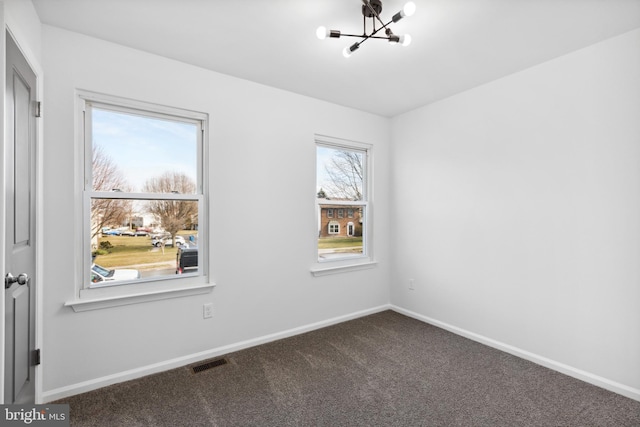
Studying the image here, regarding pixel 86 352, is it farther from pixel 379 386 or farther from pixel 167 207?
pixel 379 386

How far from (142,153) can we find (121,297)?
3.66 ft

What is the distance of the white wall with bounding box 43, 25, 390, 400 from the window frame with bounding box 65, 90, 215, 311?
6 centimetres

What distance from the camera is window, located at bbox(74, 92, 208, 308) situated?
2264 millimetres

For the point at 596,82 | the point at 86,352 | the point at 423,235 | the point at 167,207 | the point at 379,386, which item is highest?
the point at 596,82

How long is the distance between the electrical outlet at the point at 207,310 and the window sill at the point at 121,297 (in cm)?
13

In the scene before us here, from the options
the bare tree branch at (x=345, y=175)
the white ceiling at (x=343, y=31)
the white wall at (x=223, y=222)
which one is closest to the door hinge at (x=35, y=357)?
the white wall at (x=223, y=222)

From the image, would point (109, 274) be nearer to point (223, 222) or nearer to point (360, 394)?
point (223, 222)

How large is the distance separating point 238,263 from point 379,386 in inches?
60.0

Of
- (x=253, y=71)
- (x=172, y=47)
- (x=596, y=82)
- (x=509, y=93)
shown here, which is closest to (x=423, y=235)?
(x=509, y=93)

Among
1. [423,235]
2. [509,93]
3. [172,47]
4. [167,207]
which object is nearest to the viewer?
[172,47]

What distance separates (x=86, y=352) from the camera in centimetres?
215

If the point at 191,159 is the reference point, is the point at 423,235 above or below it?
below

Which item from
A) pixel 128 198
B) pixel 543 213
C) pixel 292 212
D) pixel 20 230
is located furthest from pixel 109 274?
pixel 543 213

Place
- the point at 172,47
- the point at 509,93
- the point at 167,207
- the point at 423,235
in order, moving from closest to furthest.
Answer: the point at 172,47
the point at 167,207
the point at 509,93
the point at 423,235
